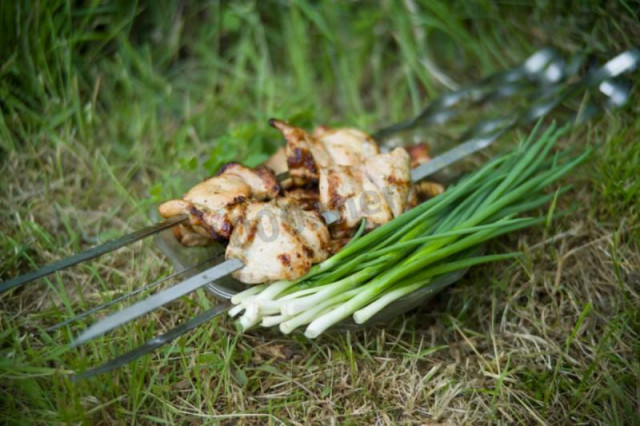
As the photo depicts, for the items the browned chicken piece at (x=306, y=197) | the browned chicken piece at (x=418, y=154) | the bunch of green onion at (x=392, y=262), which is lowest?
the bunch of green onion at (x=392, y=262)

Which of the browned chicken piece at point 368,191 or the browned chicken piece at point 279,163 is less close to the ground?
the browned chicken piece at point 279,163

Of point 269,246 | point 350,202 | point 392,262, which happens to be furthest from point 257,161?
point 392,262

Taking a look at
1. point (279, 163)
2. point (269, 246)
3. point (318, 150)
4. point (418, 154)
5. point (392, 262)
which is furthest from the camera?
point (418, 154)

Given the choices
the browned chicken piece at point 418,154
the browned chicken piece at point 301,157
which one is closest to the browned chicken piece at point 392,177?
the browned chicken piece at point 301,157

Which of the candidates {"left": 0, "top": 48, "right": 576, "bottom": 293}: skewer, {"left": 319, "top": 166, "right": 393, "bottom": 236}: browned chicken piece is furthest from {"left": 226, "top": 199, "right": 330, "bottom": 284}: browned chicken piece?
{"left": 0, "top": 48, "right": 576, "bottom": 293}: skewer

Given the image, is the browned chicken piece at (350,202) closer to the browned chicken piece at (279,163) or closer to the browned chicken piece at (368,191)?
the browned chicken piece at (368,191)

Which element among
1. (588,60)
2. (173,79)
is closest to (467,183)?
(588,60)

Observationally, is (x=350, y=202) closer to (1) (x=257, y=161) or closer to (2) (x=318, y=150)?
(2) (x=318, y=150)
